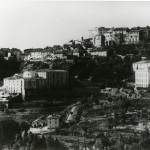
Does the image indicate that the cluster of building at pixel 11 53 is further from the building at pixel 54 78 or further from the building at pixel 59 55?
the building at pixel 54 78

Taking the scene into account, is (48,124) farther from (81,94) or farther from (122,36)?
(122,36)

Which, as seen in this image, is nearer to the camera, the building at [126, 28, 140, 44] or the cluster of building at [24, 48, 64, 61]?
the cluster of building at [24, 48, 64, 61]

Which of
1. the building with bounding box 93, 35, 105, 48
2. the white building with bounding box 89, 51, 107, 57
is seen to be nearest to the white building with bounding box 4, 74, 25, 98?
the white building with bounding box 89, 51, 107, 57

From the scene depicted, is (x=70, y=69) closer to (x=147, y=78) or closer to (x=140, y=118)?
(x=147, y=78)

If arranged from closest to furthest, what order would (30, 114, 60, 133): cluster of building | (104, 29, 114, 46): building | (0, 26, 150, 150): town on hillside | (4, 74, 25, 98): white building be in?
(0, 26, 150, 150): town on hillside < (30, 114, 60, 133): cluster of building < (4, 74, 25, 98): white building < (104, 29, 114, 46): building

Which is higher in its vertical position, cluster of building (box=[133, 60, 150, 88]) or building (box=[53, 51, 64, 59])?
building (box=[53, 51, 64, 59])

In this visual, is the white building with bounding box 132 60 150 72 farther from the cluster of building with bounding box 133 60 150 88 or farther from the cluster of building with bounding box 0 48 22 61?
the cluster of building with bounding box 0 48 22 61

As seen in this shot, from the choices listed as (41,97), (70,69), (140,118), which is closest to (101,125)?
(140,118)
